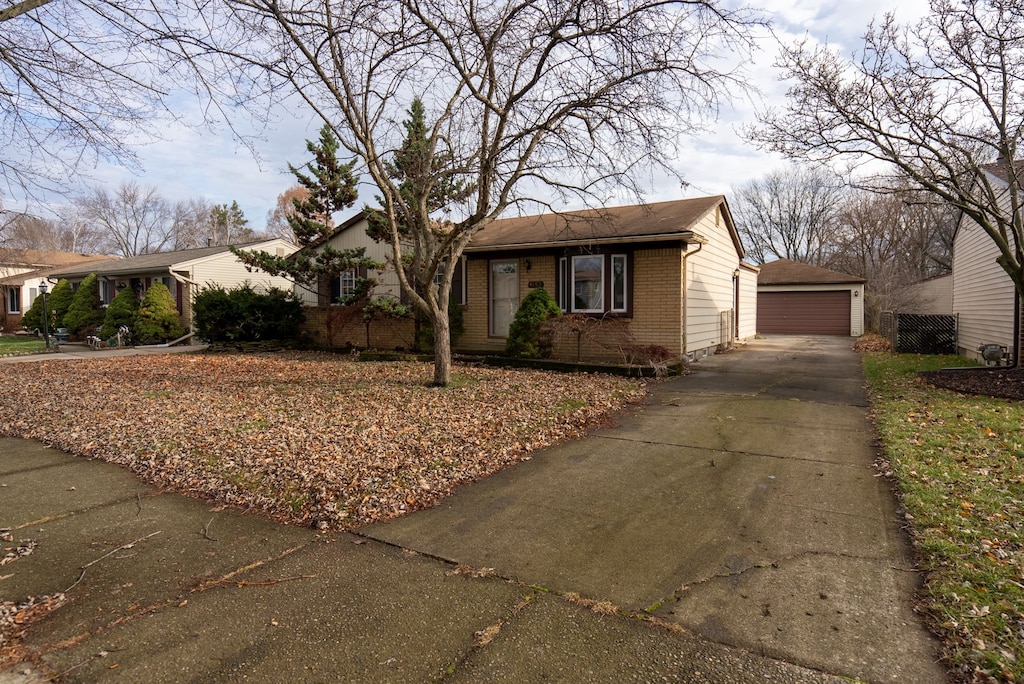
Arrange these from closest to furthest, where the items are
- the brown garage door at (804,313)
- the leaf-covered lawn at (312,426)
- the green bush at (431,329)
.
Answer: the leaf-covered lawn at (312,426), the green bush at (431,329), the brown garage door at (804,313)

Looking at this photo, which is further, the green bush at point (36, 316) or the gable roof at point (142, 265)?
the green bush at point (36, 316)

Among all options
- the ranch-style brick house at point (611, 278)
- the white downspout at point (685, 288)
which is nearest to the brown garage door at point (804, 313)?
the ranch-style brick house at point (611, 278)

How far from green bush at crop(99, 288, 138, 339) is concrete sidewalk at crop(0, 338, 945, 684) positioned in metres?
18.0

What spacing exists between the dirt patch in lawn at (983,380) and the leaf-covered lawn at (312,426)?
198 inches

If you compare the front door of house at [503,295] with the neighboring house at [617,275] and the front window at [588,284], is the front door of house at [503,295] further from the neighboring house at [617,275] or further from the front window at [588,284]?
the front window at [588,284]

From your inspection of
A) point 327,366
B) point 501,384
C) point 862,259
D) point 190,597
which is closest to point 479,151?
point 501,384

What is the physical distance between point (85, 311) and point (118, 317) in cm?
324

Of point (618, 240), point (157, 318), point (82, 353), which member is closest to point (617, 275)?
point (618, 240)

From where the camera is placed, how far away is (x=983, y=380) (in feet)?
30.6

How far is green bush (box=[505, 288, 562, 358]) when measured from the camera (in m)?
11.9

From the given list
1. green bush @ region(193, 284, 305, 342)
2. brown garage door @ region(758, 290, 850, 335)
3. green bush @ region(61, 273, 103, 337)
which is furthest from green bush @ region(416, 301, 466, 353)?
brown garage door @ region(758, 290, 850, 335)

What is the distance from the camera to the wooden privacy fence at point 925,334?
15.3m

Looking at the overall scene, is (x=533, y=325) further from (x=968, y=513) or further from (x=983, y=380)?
(x=968, y=513)

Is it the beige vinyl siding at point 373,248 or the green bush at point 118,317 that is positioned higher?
the beige vinyl siding at point 373,248
